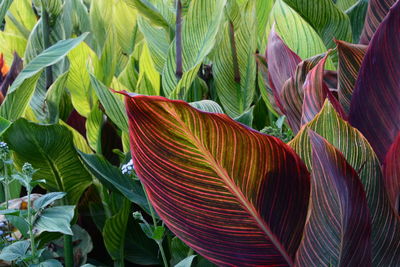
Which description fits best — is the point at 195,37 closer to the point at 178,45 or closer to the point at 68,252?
the point at 178,45

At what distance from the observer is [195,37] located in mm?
1501

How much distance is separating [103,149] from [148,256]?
0.36 m

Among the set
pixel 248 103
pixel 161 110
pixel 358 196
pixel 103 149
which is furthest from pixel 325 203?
pixel 103 149

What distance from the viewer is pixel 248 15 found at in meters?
1.54

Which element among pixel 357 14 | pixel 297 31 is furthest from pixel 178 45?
pixel 357 14

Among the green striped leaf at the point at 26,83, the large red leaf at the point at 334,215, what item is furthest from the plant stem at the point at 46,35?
the large red leaf at the point at 334,215

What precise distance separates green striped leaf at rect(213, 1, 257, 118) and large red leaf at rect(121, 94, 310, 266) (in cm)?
71

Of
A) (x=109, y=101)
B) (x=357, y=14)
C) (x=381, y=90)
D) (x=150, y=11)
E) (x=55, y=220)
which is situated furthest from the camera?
(x=357, y=14)

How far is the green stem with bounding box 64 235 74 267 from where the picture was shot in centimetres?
145

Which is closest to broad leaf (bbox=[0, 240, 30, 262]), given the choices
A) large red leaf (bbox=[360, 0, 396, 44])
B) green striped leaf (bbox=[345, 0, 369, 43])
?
large red leaf (bbox=[360, 0, 396, 44])

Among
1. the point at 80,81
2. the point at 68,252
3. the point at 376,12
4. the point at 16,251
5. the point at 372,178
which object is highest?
the point at 376,12

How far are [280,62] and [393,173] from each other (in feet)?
1.23

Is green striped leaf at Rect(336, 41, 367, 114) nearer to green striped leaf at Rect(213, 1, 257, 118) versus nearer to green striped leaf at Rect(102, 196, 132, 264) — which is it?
green striped leaf at Rect(213, 1, 257, 118)

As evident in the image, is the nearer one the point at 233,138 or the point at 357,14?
the point at 233,138
